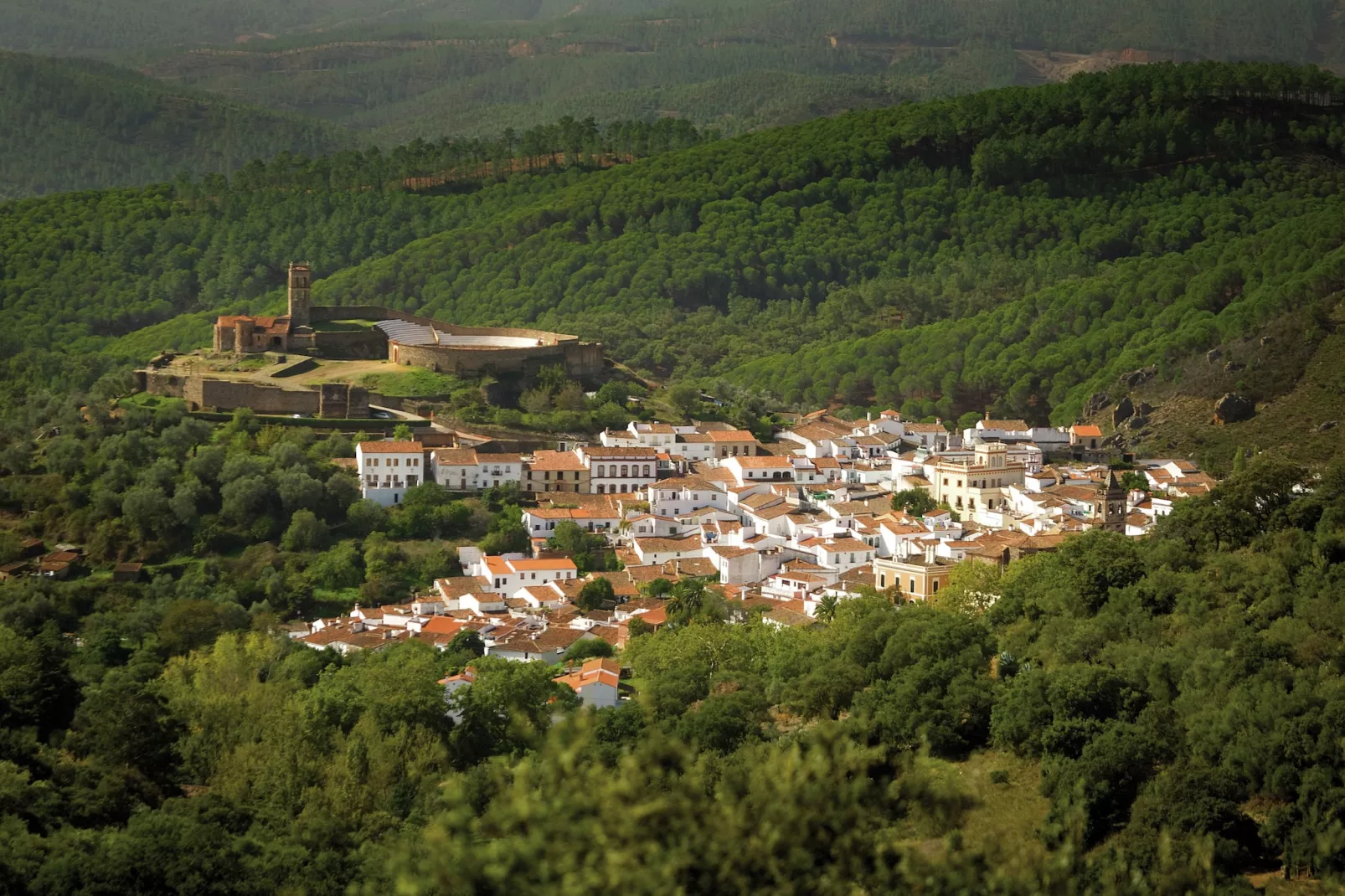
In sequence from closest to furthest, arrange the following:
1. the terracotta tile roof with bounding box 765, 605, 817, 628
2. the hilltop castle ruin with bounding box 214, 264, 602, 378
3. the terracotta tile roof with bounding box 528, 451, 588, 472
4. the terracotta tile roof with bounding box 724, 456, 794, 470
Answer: the terracotta tile roof with bounding box 765, 605, 817, 628 → the terracotta tile roof with bounding box 528, 451, 588, 472 → the terracotta tile roof with bounding box 724, 456, 794, 470 → the hilltop castle ruin with bounding box 214, 264, 602, 378

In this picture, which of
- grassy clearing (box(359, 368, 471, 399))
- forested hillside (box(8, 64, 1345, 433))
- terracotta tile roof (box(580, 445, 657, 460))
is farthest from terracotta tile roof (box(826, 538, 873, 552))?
forested hillside (box(8, 64, 1345, 433))

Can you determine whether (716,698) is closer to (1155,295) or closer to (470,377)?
(470,377)

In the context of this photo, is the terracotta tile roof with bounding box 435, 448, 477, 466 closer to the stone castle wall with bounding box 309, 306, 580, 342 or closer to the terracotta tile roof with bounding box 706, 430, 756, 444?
the terracotta tile roof with bounding box 706, 430, 756, 444

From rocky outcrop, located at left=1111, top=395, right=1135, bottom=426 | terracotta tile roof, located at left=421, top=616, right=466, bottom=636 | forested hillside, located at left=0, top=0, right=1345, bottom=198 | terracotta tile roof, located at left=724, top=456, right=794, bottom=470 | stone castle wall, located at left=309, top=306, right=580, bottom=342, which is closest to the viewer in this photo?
terracotta tile roof, located at left=421, top=616, right=466, bottom=636

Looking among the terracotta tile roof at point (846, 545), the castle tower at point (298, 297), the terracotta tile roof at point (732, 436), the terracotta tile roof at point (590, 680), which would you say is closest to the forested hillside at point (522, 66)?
the castle tower at point (298, 297)

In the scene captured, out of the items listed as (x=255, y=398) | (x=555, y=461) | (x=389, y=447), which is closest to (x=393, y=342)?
(x=255, y=398)

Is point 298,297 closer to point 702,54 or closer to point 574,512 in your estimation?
point 574,512
